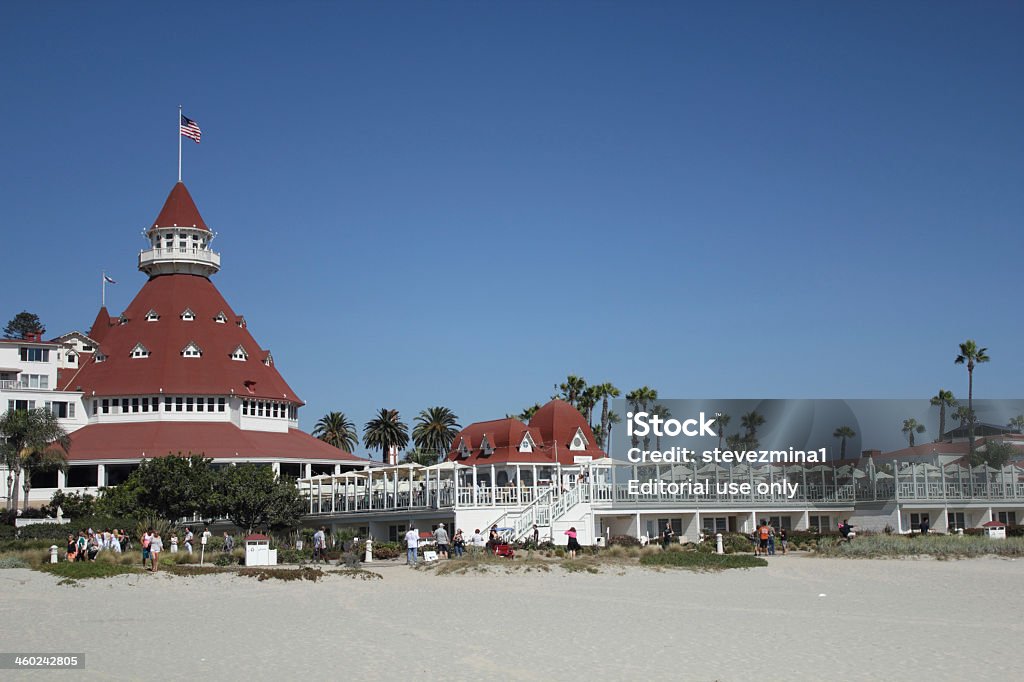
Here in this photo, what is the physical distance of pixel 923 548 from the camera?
42875 mm

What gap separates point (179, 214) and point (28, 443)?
72.3 ft

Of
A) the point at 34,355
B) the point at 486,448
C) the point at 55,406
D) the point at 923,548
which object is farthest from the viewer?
the point at 34,355

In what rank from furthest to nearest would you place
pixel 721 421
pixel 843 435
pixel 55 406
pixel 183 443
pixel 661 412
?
pixel 55 406 → pixel 183 443 → pixel 843 435 → pixel 721 421 → pixel 661 412

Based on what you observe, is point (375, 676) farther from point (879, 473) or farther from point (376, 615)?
point (879, 473)

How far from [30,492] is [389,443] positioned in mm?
44019

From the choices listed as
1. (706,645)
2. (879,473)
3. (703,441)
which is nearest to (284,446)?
(703,441)

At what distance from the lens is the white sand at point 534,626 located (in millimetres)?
17125

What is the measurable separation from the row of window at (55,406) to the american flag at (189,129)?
57.4 ft

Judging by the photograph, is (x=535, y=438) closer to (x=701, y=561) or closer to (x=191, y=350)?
(x=191, y=350)

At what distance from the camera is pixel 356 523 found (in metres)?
54.5

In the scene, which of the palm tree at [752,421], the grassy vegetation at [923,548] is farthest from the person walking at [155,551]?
the palm tree at [752,421]

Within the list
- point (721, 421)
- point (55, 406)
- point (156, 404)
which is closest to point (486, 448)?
point (721, 421)

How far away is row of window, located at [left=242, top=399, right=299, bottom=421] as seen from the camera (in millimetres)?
69688

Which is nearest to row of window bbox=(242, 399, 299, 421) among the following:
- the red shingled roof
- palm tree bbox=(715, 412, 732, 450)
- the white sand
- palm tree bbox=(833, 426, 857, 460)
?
the red shingled roof
